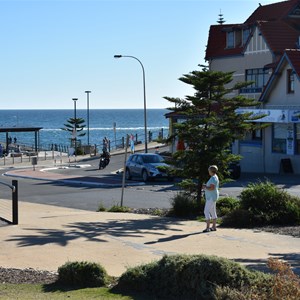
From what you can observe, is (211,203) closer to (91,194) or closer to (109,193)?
(91,194)

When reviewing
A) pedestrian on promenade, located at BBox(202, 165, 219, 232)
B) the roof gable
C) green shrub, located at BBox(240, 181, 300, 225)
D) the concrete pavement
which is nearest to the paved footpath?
the concrete pavement

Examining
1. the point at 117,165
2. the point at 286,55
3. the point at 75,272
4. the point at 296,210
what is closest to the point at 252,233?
the point at 296,210

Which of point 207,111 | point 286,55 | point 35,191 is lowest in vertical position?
point 35,191

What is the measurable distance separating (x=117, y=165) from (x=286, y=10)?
1609 cm

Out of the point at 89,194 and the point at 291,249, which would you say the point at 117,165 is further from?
the point at 291,249

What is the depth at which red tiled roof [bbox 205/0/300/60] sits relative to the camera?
45.1 metres

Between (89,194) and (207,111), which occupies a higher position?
(207,111)

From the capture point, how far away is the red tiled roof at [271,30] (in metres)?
45.1

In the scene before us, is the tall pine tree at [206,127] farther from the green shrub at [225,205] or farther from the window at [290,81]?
the window at [290,81]

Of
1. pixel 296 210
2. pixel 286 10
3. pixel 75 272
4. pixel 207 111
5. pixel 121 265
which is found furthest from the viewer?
pixel 286 10

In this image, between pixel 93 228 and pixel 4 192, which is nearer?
pixel 93 228

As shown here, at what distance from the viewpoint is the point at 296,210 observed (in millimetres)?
17906

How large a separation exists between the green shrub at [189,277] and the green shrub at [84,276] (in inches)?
22.5

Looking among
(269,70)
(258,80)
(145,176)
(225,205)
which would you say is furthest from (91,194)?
(258,80)
